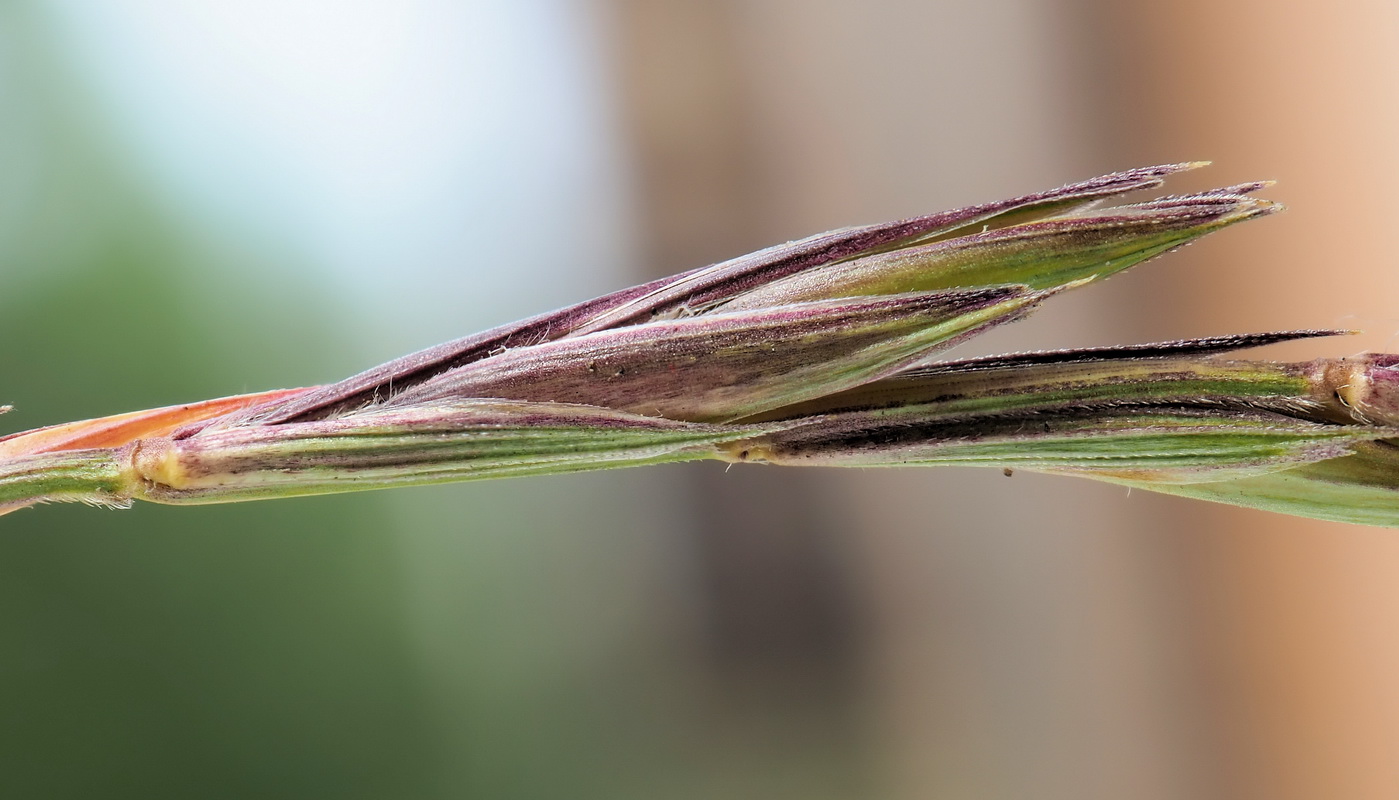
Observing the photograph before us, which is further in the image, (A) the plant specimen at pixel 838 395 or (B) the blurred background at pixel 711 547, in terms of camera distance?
(B) the blurred background at pixel 711 547

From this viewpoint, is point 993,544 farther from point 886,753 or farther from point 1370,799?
point 1370,799

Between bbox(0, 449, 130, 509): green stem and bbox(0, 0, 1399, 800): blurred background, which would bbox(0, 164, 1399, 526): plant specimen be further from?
bbox(0, 0, 1399, 800): blurred background

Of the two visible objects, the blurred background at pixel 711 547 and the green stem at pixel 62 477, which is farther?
the blurred background at pixel 711 547

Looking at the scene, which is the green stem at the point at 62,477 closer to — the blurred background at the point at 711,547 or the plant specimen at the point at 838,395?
the plant specimen at the point at 838,395

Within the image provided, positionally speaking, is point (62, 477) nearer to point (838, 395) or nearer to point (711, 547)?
point (838, 395)

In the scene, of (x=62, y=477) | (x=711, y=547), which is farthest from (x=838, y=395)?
(x=711, y=547)

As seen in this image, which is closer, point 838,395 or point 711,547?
point 838,395

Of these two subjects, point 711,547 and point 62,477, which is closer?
point 62,477

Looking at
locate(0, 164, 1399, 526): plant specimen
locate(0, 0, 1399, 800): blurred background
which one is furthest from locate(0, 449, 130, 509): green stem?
locate(0, 0, 1399, 800): blurred background

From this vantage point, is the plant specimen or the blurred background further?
the blurred background

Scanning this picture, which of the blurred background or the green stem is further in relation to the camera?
the blurred background

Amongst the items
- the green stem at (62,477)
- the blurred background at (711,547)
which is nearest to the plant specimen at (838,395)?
the green stem at (62,477)
